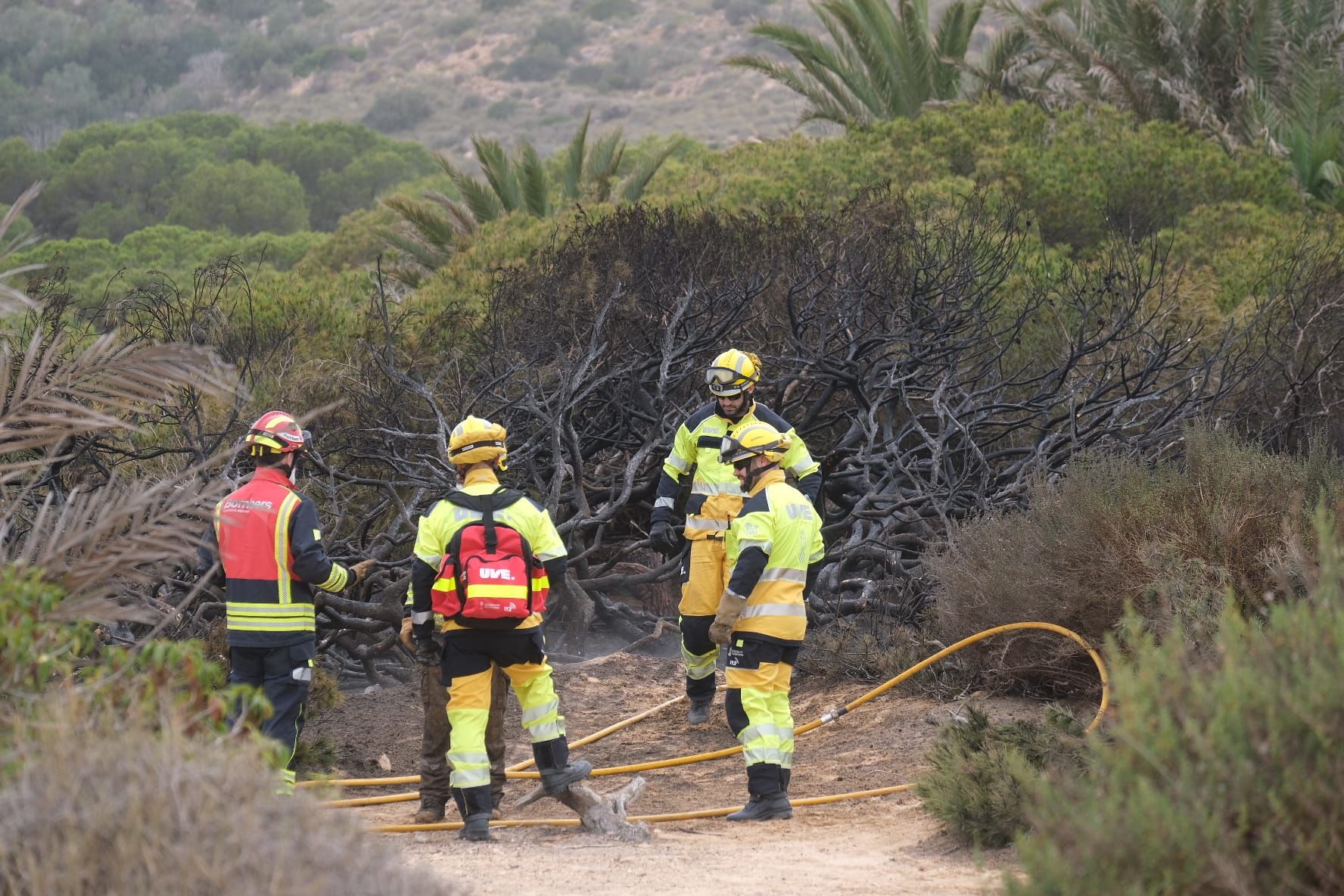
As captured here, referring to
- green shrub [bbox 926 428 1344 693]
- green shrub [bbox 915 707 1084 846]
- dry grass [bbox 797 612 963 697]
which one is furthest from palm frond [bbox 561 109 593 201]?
green shrub [bbox 915 707 1084 846]

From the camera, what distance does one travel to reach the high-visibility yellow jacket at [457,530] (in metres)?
6.60

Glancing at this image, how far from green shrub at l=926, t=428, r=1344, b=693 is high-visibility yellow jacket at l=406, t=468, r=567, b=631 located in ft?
9.95

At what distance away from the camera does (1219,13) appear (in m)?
21.8

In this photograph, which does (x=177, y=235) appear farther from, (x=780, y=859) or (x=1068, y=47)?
(x=780, y=859)

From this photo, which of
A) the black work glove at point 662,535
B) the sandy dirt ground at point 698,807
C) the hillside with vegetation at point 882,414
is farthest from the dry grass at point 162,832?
the black work glove at point 662,535

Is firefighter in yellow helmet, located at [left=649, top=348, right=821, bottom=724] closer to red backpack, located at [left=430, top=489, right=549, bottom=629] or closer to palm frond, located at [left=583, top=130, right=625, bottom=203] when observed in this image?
red backpack, located at [left=430, top=489, right=549, bottom=629]

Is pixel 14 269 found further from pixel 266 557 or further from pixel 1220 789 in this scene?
pixel 1220 789

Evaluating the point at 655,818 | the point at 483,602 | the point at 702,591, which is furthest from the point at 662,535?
the point at 483,602

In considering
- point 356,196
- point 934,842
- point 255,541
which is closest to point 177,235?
point 356,196

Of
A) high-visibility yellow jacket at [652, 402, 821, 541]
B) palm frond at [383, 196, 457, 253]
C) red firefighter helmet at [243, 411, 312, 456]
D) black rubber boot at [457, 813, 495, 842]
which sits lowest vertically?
palm frond at [383, 196, 457, 253]

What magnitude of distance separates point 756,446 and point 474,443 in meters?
1.39

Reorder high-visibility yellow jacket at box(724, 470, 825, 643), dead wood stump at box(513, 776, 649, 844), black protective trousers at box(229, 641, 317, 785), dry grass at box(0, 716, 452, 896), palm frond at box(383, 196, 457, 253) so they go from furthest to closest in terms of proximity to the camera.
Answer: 1. palm frond at box(383, 196, 457, 253)
2. high-visibility yellow jacket at box(724, 470, 825, 643)
3. black protective trousers at box(229, 641, 317, 785)
4. dead wood stump at box(513, 776, 649, 844)
5. dry grass at box(0, 716, 452, 896)

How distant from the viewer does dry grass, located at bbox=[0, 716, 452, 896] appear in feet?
10.6

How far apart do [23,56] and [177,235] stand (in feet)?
122
